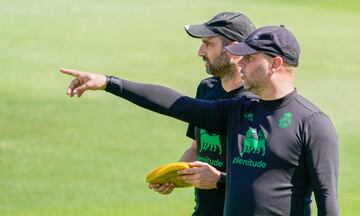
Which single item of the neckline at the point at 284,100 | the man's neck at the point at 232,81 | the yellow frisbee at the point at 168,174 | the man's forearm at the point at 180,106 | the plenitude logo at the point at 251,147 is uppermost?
the man's neck at the point at 232,81

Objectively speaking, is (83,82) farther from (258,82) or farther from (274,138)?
(274,138)

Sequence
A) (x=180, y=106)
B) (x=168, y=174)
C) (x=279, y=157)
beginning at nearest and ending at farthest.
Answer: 1. (x=279, y=157)
2. (x=180, y=106)
3. (x=168, y=174)

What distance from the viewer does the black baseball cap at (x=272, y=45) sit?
581cm

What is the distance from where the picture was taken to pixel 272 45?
5820 millimetres

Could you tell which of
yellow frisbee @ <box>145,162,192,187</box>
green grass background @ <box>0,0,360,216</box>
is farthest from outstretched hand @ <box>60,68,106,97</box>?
green grass background @ <box>0,0,360,216</box>

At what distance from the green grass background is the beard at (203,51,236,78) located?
15.3 ft

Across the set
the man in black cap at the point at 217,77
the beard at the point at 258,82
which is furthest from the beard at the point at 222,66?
the beard at the point at 258,82

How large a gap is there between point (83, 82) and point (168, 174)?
904 mm

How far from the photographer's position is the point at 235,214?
5.85 meters

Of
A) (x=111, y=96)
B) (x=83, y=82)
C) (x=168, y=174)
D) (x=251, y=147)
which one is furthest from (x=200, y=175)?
(x=111, y=96)

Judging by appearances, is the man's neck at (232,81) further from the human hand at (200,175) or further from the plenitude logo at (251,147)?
the plenitude logo at (251,147)

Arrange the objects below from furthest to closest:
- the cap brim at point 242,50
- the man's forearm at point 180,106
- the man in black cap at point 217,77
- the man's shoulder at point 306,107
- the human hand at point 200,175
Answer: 1. the man in black cap at point 217,77
2. the human hand at point 200,175
3. the man's forearm at point 180,106
4. the cap brim at point 242,50
5. the man's shoulder at point 306,107

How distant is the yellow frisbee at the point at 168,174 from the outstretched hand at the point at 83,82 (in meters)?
0.74

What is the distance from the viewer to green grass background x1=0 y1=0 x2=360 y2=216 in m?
12.3
